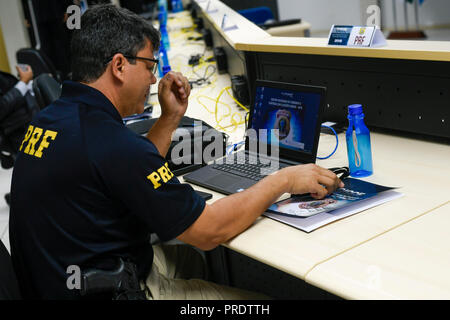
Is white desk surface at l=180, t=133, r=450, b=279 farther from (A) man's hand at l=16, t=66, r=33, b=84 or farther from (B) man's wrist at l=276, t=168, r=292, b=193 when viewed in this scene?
(A) man's hand at l=16, t=66, r=33, b=84

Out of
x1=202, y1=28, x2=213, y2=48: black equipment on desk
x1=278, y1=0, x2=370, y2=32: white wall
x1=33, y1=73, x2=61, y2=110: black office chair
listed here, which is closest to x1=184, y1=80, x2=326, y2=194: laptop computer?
x1=33, y1=73, x2=61, y2=110: black office chair

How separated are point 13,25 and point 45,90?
4.40 metres

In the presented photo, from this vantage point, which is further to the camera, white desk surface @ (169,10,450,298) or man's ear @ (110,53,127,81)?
man's ear @ (110,53,127,81)

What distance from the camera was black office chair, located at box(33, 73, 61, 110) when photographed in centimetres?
259

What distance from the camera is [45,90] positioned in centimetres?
261

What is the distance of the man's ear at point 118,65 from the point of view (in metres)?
1.23

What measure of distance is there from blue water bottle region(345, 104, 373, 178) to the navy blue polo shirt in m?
0.52

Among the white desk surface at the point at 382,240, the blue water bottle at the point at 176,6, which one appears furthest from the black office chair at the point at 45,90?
the blue water bottle at the point at 176,6

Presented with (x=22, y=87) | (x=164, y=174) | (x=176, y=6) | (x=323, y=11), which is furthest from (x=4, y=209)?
(x=323, y=11)

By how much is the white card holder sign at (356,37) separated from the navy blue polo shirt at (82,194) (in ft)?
2.82

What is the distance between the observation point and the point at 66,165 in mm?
1125

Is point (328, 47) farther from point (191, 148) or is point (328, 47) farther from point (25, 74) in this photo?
point (25, 74)

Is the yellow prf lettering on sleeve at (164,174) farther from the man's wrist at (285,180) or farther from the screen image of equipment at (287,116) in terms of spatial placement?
the screen image of equipment at (287,116)
